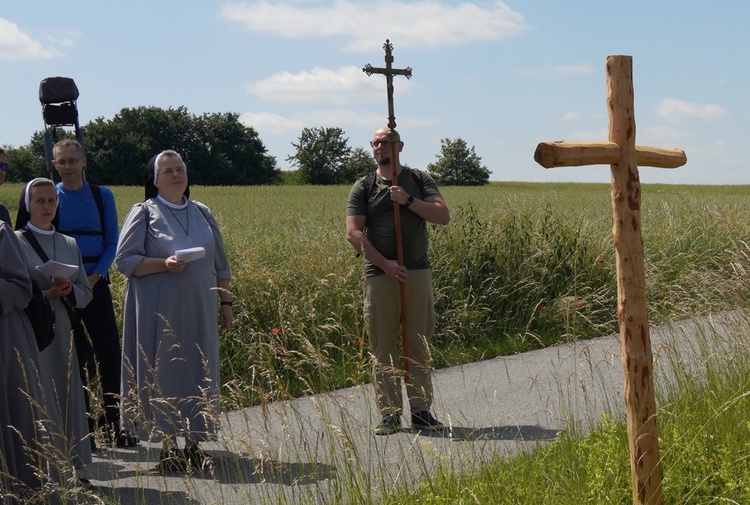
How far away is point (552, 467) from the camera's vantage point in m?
5.27

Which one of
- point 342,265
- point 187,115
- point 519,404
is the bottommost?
point 519,404

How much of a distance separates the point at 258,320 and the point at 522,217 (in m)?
4.46

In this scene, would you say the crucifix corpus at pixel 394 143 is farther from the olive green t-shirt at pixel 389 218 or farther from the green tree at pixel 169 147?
the green tree at pixel 169 147

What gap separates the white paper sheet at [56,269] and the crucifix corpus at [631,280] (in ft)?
11.1

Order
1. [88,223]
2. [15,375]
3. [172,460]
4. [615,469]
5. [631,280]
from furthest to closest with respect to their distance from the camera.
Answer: [88,223] → [172,460] → [15,375] → [615,469] → [631,280]

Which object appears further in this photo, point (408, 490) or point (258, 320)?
point (258, 320)

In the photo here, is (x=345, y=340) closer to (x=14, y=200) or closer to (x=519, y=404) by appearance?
(x=519, y=404)

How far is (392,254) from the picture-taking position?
7.30 m

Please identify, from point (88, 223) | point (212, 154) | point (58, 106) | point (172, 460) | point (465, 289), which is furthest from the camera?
point (212, 154)

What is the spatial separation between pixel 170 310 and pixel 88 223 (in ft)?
Result: 4.52

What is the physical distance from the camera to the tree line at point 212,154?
78.6 metres

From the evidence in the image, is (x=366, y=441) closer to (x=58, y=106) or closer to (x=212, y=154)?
(x=58, y=106)

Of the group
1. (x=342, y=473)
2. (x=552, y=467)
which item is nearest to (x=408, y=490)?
(x=342, y=473)

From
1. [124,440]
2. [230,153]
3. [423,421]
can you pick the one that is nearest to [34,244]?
[124,440]
